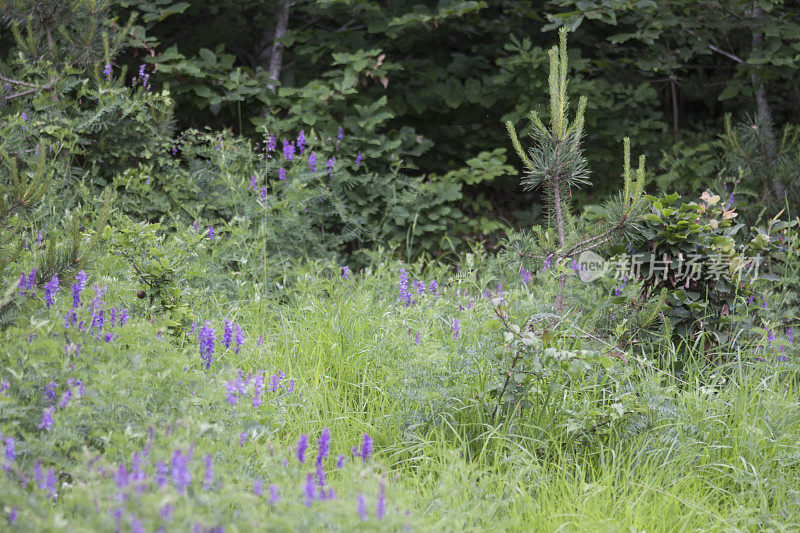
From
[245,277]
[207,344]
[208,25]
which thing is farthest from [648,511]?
[208,25]

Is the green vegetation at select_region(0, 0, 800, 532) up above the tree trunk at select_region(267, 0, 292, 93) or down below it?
below

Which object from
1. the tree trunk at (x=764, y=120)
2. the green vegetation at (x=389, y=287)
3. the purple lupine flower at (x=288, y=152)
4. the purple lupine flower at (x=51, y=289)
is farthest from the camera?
the tree trunk at (x=764, y=120)

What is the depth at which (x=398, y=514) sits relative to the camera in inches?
65.0

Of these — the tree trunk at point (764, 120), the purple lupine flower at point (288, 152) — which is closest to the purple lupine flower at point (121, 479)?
the purple lupine flower at point (288, 152)

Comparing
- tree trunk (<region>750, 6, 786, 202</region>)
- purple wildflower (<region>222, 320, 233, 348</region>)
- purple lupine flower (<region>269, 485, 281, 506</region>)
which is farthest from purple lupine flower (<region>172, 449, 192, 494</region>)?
tree trunk (<region>750, 6, 786, 202</region>)

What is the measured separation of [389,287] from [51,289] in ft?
6.83

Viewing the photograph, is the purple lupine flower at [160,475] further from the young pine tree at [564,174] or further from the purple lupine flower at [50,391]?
the young pine tree at [564,174]

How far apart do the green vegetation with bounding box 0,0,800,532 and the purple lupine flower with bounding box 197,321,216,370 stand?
2 centimetres

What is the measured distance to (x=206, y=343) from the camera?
2504 millimetres

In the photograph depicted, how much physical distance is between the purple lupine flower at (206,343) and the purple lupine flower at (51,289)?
1.65 feet

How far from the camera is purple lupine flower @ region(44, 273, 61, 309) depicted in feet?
7.73

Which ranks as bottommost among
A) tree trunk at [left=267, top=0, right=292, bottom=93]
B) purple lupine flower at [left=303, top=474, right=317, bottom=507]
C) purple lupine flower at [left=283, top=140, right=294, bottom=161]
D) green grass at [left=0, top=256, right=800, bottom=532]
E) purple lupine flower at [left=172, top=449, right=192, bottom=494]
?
green grass at [left=0, top=256, right=800, bottom=532]

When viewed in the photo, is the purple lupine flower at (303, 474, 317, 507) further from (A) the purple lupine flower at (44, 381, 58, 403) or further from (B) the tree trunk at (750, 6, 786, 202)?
(B) the tree trunk at (750, 6, 786, 202)

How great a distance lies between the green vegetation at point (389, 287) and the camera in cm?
203
